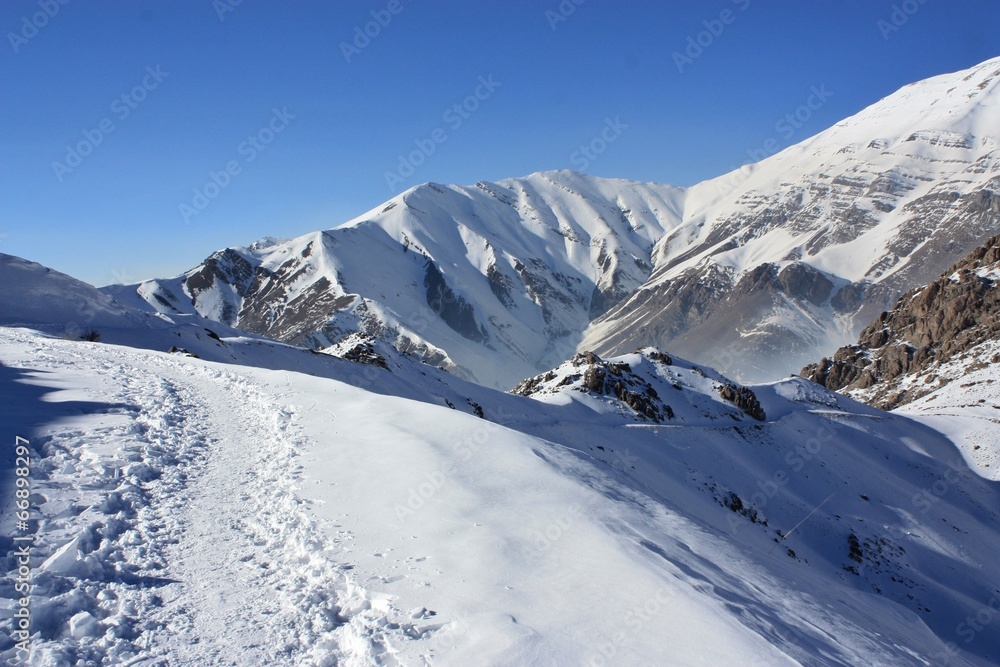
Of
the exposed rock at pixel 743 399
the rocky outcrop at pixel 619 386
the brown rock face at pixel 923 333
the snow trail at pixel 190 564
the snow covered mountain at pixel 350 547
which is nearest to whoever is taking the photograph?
the snow trail at pixel 190 564

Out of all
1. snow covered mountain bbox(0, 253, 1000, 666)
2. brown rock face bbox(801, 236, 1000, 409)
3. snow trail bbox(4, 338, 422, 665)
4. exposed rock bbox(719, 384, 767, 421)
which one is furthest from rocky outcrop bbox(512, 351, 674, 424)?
brown rock face bbox(801, 236, 1000, 409)

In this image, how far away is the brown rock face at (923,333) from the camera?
86.6 metres

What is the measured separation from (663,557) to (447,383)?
1715 inches

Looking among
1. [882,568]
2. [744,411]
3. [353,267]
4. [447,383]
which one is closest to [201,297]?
[353,267]

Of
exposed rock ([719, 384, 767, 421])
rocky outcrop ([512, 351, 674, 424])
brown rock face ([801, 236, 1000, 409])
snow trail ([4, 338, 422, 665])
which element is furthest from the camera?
brown rock face ([801, 236, 1000, 409])

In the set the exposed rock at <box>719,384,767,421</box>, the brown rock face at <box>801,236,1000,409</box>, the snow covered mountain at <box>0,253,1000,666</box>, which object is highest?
the brown rock face at <box>801,236,1000,409</box>

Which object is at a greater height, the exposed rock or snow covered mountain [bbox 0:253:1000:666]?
snow covered mountain [bbox 0:253:1000:666]

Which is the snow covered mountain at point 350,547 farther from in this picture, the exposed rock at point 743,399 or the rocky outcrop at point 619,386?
the exposed rock at point 743,399

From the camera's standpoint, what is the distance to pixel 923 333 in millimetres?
94625

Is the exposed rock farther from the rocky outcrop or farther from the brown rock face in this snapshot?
the brown rock face

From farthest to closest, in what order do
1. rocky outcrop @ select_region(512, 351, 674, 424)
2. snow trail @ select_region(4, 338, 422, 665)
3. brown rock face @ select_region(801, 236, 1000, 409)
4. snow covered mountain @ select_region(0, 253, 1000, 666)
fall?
brown rock face @ select_region(801, 236, 1000, 409) < rocky outcrop @ select_region(512, 351, 674, 424) < snow covered mountain @ select_region(0, 253, 1000, 666) < snow trail @ select_region(4, 338, 422, 665)

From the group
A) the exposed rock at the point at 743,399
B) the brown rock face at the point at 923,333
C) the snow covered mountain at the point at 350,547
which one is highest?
the brown rock face at the point at 923,333

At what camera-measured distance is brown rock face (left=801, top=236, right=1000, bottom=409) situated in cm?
8662

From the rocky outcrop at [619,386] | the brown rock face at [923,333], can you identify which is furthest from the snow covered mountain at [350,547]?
the brown rock face at [923,333]
